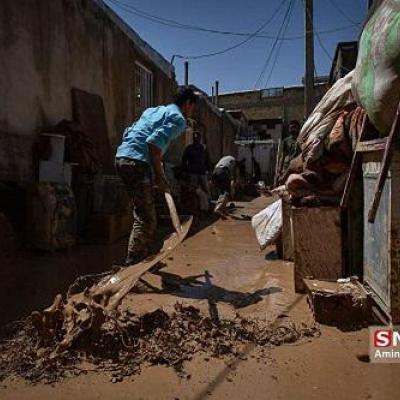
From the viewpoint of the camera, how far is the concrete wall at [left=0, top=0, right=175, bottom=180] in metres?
4.61

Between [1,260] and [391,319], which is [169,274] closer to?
[1,260]

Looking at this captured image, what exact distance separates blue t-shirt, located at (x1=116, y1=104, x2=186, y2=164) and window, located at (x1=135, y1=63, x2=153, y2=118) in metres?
5.27

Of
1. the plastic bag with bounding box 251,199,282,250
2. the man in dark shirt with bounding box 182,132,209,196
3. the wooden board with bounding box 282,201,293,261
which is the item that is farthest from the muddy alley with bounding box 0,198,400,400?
the man in dark shirt with bounding box 182,132,209,196

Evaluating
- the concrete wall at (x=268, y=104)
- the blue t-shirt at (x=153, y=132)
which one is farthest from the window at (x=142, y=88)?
the concrete wall at (x=268, y=104)

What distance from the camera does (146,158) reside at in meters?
3.43

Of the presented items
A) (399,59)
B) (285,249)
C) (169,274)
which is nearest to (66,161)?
(169,274)

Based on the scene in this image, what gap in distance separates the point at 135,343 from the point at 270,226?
2520 millimetres

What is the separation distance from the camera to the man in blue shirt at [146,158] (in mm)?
3348

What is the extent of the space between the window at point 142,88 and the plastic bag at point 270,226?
5.06 meters

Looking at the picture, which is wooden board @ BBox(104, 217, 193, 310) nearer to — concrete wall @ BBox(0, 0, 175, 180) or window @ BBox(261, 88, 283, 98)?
concrete wall @ BBox(0, 0, 175, 180)

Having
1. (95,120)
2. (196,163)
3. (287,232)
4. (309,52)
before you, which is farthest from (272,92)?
(287,232)

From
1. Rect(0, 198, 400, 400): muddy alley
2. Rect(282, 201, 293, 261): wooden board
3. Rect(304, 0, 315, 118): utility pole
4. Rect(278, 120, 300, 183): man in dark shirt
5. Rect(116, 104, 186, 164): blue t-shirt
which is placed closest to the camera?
Rect(0, 198, 400, 400): muddy alley

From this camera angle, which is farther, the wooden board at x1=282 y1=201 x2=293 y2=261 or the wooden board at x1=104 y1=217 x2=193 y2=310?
the wooden board at x1=282 y1=201 x2=293 y2=261

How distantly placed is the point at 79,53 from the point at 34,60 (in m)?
1.23
